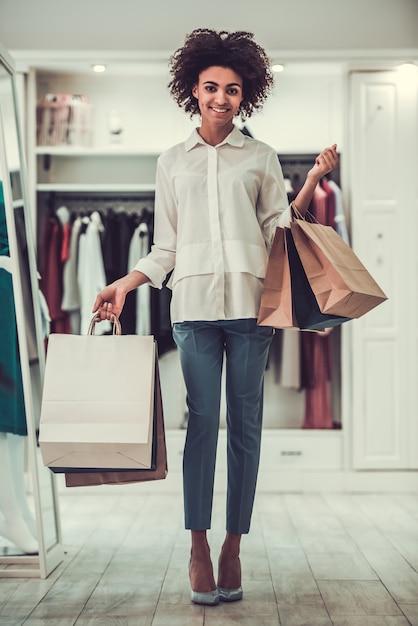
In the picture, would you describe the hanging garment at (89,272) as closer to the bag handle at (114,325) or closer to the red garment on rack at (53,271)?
the red garment on rack at (53,271)

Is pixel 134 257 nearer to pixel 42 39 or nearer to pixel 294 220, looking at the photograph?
pixel 42 39

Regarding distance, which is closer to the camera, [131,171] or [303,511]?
[303,511]

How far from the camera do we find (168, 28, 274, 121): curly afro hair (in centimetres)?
197

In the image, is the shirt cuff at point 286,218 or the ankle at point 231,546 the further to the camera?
the ankle at point 231,546

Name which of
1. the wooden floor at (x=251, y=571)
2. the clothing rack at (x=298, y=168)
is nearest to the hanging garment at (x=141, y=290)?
the clothing rack at (x=298, y=168)

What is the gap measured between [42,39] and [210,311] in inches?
104

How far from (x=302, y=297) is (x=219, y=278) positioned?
0.76 ft

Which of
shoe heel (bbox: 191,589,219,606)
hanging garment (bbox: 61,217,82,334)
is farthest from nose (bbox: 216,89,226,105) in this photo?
hanging garment (bbox: 61,217,82,334)

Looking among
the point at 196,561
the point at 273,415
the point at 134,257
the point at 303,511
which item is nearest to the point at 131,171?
the point at 134,257

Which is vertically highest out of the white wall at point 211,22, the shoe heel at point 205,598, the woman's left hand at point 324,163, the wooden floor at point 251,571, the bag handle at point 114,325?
the white wall at point 211,22

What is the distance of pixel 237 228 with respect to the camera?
1.98m

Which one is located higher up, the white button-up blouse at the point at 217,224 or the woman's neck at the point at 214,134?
the woman's neck at the point at 214,134

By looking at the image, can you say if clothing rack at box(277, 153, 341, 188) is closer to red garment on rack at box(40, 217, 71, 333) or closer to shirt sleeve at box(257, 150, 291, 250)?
red garment on rack at box(40, 217, 71, 333)

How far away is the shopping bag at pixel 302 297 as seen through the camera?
187cm
